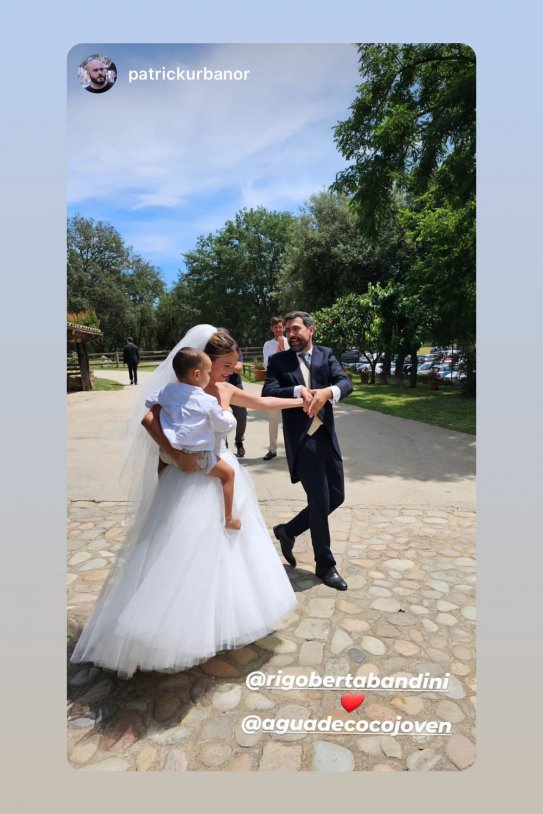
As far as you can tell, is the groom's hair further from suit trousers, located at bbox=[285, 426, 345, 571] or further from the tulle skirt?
the tulle skirt

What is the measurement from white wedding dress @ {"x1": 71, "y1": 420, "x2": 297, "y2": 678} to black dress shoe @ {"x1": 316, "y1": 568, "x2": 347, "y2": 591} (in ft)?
2.37

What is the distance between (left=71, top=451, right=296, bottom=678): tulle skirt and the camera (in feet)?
6.91

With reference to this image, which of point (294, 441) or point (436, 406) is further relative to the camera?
point (436, 406)

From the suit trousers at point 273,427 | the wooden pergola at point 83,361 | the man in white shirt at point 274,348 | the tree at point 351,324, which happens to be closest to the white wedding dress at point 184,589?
the wooden pergola at point 83,361

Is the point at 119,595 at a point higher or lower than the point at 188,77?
lower

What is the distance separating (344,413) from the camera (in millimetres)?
10211

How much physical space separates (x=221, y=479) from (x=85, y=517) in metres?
2.66

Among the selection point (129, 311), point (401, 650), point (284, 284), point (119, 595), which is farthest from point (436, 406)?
point (119, 595)

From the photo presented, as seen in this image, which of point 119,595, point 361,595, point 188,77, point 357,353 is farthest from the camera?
point 357,353

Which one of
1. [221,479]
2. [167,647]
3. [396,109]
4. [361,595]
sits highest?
[396,109]

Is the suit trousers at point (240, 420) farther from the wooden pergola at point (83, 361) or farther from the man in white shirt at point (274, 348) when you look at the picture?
the wooden pergola at point (83, 361)

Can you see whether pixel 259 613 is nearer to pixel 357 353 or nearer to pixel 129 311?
pixel 129 311

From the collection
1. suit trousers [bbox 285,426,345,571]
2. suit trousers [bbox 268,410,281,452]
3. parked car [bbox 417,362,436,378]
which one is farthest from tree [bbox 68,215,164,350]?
parked car [bbox 417,362,436,378]

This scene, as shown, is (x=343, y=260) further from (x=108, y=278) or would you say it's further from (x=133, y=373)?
(x=108, y=278)
